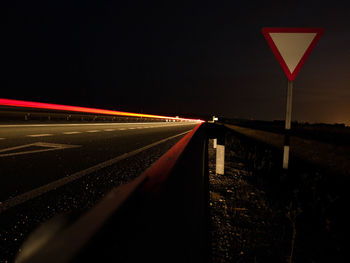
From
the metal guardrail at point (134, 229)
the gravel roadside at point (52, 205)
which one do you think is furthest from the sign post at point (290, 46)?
the metal guardrail at point (134, 229)

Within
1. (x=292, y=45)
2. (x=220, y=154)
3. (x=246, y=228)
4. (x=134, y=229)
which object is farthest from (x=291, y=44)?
(x=134, y=229)

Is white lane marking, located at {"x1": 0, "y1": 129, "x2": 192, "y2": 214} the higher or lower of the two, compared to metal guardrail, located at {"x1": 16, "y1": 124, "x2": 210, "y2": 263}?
lower

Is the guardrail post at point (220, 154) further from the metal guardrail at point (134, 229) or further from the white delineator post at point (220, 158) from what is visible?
the metal guardrail at point (134, 229)

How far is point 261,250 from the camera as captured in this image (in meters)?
2.06

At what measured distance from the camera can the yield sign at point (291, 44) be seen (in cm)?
433

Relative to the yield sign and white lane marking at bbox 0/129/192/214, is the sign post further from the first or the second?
white lane marking at bbox 0/129/192/214

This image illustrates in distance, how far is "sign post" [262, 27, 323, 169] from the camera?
4332 mm

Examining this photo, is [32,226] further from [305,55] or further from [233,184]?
[305,55]

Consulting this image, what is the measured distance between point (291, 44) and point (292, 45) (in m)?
0.03

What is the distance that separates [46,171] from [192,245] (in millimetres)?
2956

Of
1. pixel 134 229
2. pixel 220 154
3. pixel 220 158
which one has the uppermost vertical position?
pixel 134 229

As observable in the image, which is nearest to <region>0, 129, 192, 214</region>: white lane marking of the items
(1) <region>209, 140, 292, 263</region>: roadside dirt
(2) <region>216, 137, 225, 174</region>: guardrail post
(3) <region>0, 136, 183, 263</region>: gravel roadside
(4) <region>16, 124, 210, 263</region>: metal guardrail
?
(3) <region>0, 136, 183, 263</region>: gravel roadside

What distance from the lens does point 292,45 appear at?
175 inches

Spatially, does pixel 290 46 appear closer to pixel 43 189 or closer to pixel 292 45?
pixel 292 45
